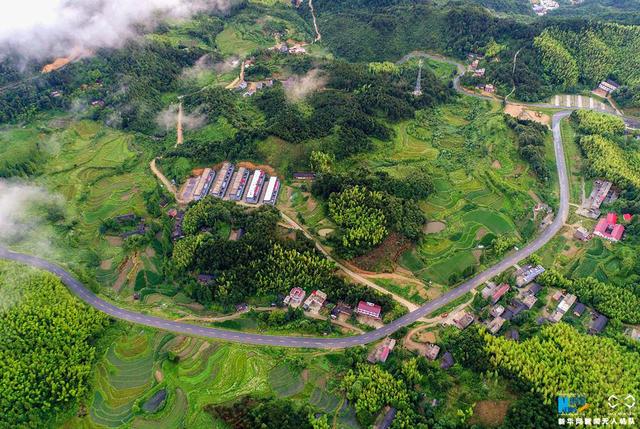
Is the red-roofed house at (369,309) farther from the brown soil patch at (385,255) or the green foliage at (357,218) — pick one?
the green foliage at (357,218)

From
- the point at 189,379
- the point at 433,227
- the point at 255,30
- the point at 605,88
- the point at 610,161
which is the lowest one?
the point at 189,379

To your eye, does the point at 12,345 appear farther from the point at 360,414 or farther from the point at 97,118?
the point at 97,118

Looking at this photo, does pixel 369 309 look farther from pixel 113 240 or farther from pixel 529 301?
pixel 113 240

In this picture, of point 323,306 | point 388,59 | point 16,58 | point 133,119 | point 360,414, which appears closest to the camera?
point 360,414

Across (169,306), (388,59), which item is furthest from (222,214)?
(388,59)

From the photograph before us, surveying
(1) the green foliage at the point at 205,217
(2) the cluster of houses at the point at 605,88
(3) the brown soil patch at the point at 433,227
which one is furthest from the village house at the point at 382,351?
(2) the cluster of houses at the point at 605,88

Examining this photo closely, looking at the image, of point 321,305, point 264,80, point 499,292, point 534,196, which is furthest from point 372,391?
point 264,80

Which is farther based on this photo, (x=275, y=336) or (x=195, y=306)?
(x=195, y=306)

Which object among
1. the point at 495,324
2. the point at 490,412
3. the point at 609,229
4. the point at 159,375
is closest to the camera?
the point at 490,412

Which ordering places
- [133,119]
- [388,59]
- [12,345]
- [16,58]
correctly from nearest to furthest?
[12,345] < [133,119] < [16,58] < [388,59]
